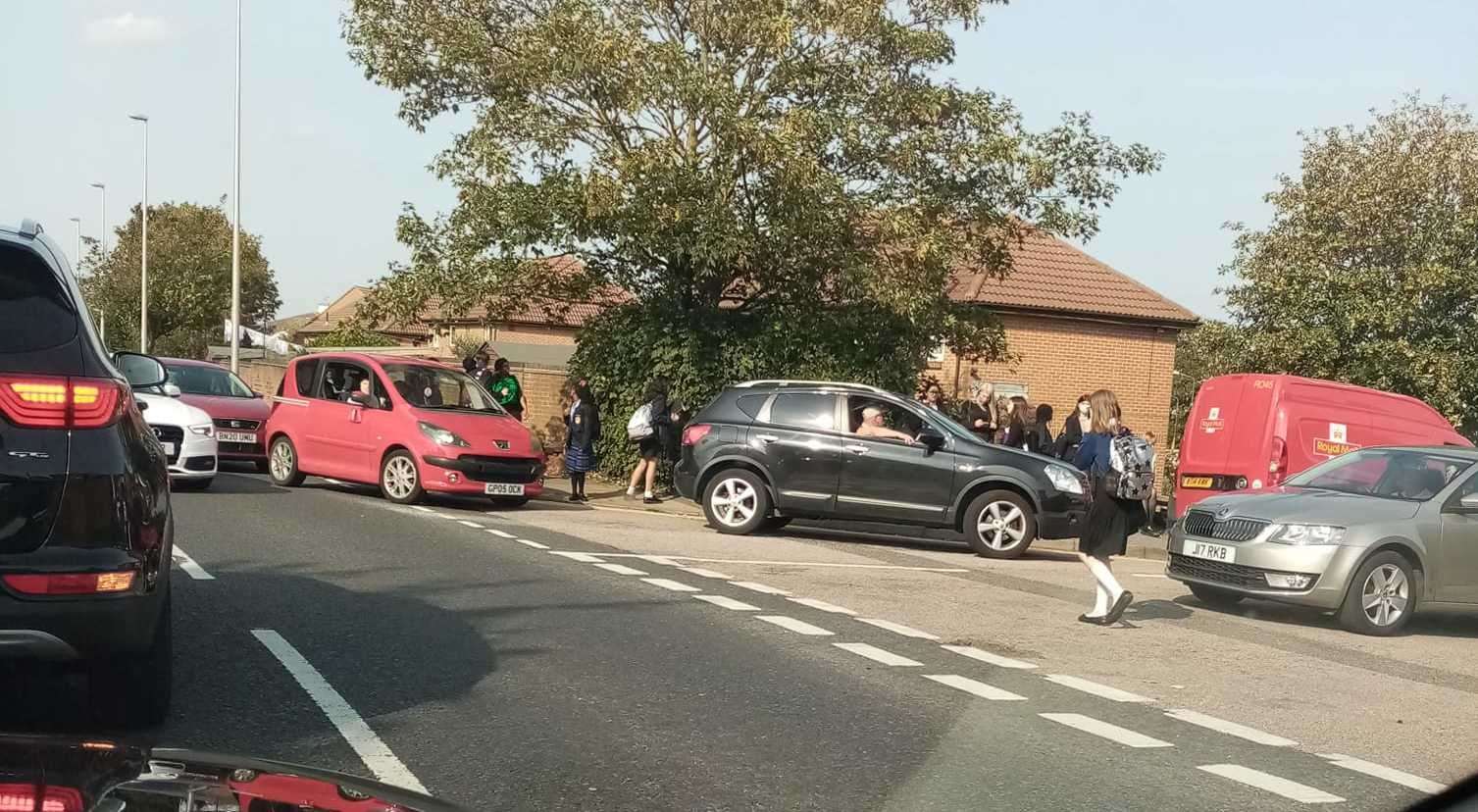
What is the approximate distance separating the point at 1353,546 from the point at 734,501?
7048 mm

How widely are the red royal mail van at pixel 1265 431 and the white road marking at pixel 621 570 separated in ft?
26.6

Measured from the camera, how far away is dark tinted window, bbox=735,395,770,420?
17.1 meters

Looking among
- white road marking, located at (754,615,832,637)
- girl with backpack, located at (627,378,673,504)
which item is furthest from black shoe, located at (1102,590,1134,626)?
girl with backpack, located at (627,378,673,504)

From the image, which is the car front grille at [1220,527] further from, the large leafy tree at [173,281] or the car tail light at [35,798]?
the large leafy tree at [173,281]

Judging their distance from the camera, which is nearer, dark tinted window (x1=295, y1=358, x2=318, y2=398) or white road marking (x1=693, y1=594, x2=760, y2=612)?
white road marking (x1=693, y1=594, x2=760, y2=612)

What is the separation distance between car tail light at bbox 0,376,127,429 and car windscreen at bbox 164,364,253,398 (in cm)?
1688

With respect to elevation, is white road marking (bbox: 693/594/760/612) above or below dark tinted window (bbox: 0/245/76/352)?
below

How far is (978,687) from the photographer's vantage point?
7934mm

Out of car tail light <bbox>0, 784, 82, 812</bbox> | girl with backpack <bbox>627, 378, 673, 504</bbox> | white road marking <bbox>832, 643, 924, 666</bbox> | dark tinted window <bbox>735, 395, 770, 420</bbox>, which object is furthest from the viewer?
girl with backpack <bbox>627, 378, 673, 504</bbox>

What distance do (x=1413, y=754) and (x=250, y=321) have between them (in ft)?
281

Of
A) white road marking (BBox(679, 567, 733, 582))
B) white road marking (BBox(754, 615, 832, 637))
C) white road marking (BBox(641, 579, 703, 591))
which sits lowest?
white road marking (BBox(754, 615, 832, 637))

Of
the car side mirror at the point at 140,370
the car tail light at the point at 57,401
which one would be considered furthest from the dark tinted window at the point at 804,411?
the car tail light at the point at 57,401

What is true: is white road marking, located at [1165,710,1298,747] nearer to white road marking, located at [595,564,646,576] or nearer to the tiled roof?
white road marking, located at [595,564,646,576]

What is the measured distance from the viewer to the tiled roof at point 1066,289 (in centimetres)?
3519
